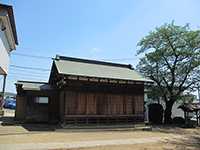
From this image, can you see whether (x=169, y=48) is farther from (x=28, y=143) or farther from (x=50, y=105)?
(x=28, y=143)

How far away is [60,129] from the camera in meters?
18.0

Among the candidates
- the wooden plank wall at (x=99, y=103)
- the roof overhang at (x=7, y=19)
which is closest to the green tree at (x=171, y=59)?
the wooden plank wall at (x=99, y=103)

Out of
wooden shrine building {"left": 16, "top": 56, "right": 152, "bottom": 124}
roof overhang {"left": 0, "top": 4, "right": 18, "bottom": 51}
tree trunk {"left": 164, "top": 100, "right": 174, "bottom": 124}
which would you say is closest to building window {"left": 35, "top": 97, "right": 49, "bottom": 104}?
wooden shrine building {"left": 16, "top": 56, "right": 152, "bottom": 124}

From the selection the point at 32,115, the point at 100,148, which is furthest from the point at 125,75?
the point at 100,148

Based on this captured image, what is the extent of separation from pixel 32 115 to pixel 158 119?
14121mm

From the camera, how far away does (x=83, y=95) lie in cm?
1991

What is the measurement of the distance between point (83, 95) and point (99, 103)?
5.21 ft

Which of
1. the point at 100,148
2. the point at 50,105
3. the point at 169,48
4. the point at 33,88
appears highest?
the point at 169,48

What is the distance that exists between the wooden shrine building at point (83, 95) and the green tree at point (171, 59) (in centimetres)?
456

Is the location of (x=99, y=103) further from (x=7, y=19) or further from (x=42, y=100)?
(x=7, y=19)

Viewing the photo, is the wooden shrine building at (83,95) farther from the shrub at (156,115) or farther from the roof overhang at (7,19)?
the shrub at (156,115)

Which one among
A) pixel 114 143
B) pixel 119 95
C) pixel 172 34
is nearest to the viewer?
pixel 114 143

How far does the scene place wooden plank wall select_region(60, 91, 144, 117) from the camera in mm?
19391

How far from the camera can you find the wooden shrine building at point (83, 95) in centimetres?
1950
